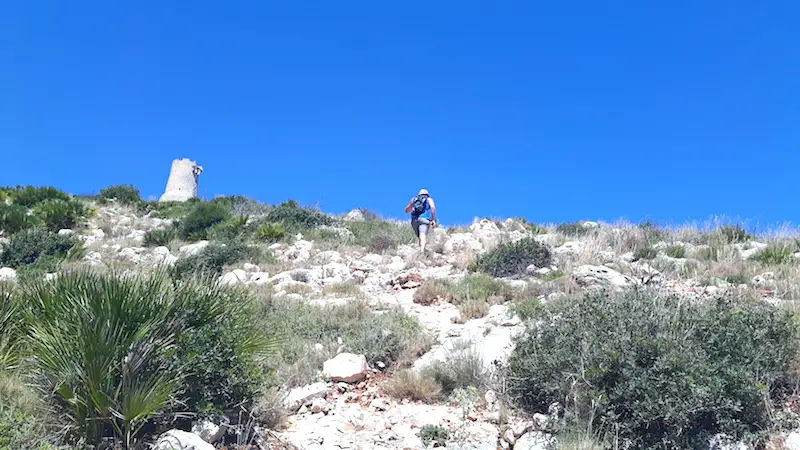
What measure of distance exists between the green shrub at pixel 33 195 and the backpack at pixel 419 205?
13.3 metres

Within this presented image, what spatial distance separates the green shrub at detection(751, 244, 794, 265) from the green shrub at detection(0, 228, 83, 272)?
43.7 ft

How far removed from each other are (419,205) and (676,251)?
218 inches

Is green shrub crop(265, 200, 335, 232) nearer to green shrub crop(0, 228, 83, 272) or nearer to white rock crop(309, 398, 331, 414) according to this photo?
green shrub crop(0, 228, 83, 272)

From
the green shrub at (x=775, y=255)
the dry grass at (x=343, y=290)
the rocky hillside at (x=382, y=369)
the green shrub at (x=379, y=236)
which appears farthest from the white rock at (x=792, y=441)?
the green shrub at (x=379, y=236)

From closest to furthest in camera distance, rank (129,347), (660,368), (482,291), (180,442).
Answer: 1. (180,442)
2. (129,347)
3. (660,368)
4. (482,291)

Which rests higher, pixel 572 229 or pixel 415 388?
pixel 572 229

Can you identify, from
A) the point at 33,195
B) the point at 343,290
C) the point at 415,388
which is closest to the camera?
the point at 415,388

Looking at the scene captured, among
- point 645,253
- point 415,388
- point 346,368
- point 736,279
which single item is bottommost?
point 415,388

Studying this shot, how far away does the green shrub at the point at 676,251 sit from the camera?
11.5 metres

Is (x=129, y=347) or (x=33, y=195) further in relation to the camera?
(x=33, y=195)

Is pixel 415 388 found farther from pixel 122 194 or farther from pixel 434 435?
pixel 122 194

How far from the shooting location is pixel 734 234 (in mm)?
13430

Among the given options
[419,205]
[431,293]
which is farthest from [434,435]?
[419,205]

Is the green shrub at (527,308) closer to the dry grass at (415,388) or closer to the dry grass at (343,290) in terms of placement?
the dry grass at (415,388)
